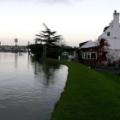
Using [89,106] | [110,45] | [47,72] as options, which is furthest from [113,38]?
[89,106]

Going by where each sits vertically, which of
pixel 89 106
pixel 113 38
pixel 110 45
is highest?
pixel 113 38

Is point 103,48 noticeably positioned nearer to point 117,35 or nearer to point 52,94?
point 117,35

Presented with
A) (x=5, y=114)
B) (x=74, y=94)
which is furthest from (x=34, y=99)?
(x=5, y=114)

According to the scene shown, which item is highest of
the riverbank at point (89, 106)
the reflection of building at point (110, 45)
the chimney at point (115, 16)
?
the chimney at point (115, 16)

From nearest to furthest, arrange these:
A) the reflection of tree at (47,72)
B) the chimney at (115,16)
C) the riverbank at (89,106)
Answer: the riverbank at (89,106), the reflection of tree at (47,72), the chimney at (115,16)

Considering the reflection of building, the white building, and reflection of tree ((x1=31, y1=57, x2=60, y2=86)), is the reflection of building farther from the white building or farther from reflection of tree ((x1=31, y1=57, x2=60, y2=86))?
reflection of tree ((x1=31, y1=57, x2=60, y2=86))

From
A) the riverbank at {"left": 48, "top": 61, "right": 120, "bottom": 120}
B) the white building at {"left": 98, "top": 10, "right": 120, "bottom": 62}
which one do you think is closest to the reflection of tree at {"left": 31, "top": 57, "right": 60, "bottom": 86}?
the riverbank at {"left": 48, "top": 61, "right": 120, "bottom": 120}

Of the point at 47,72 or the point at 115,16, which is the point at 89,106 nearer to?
the point at 47,72

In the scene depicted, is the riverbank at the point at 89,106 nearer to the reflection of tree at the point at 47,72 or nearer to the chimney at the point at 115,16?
the reflection of tree at the point at 47,72

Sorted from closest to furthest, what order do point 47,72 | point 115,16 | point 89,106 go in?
point 89,106 → point 47,72 → point 115,16

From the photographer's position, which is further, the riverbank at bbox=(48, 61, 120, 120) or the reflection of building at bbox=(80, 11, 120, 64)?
the reflection of building at bbox=(80, 11, 120, 64)

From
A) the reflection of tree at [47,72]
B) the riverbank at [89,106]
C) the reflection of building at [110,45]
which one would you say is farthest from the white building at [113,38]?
the riverbank at [89,106]

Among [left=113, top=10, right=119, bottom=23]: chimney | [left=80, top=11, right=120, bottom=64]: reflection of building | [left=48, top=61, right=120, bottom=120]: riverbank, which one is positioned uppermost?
[left=113, top=10, right=119, bottom=23]: chimney

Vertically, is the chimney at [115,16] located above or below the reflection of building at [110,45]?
above
